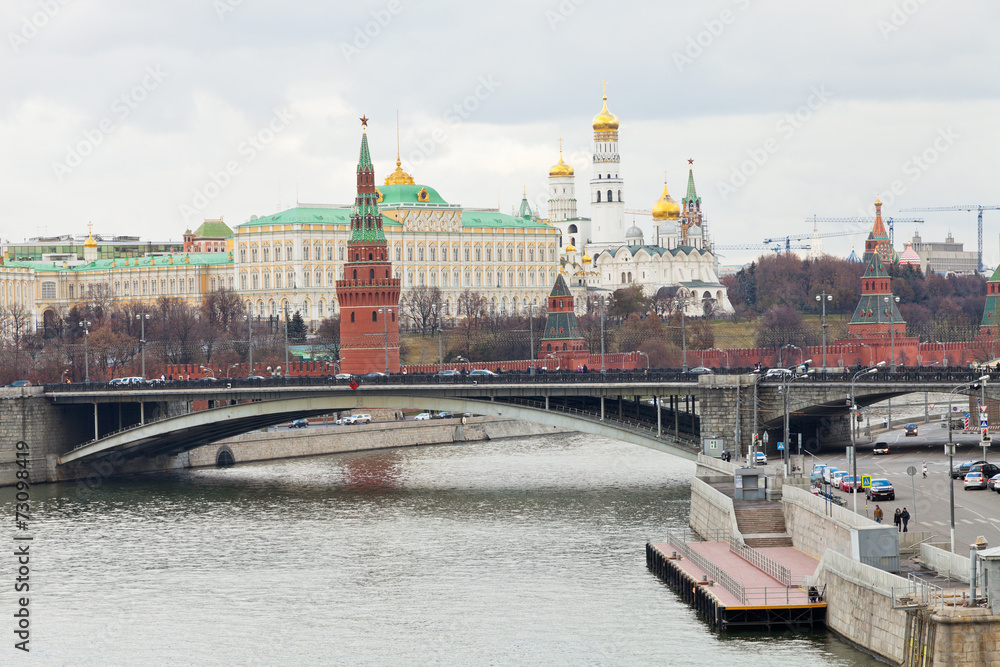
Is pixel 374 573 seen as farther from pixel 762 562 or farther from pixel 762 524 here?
pixel 762 562

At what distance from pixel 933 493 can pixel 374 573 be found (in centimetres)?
1405

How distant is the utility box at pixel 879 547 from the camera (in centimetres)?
3216

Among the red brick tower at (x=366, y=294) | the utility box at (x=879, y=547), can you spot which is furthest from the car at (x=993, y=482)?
the red brick tower at (x=366, y=294)

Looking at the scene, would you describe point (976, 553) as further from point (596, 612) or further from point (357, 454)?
point (357, 454)

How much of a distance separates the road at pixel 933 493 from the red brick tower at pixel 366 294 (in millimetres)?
39199

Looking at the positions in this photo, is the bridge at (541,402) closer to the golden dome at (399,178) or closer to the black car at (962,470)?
the black car at (962,470)

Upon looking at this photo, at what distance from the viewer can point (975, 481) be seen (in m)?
43.4

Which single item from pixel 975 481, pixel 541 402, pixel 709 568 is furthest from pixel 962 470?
pixel 541 402

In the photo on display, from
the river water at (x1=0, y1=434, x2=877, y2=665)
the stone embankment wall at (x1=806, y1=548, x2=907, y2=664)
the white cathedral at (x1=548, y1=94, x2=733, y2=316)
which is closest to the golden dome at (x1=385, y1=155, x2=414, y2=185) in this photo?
the white cathedral at (x1=548, y1=94, x2=733, y2=316)

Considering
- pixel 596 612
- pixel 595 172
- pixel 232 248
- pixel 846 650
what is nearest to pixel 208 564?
pixel 596 612

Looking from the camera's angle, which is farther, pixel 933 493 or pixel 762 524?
pixel 933 493

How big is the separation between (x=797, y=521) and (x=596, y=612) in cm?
613

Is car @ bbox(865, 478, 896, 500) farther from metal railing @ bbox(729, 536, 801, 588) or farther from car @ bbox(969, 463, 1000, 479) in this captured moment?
metal railing @ bbox(729, 536, 801, 588)

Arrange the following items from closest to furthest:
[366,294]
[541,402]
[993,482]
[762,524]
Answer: [762,524] < [993,482] < [541,402] < [366,294]
